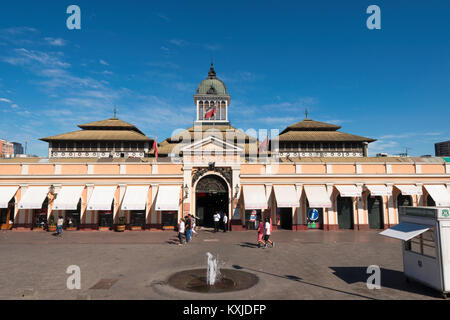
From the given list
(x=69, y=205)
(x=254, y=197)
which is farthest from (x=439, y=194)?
(x=69, y=205)

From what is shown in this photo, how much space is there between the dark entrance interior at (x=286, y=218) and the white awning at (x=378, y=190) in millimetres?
7917

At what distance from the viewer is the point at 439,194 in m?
26.4

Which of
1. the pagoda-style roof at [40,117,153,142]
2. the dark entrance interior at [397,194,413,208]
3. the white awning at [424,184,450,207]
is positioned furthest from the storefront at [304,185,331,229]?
the pagoda-style roof at [40,117,153,142]

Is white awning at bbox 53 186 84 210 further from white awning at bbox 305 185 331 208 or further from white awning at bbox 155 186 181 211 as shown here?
white awning at bbox 305 185 331 208

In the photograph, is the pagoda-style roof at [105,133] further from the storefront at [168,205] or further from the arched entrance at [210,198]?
the arched entrance at [210,198]

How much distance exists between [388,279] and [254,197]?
15.1 meters

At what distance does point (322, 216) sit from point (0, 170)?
1259 inches

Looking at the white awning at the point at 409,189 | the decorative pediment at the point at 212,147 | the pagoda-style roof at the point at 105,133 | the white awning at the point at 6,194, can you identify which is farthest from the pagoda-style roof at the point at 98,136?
the white awning at the point at 409,189

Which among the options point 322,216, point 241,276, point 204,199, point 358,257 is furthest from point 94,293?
point 322,216

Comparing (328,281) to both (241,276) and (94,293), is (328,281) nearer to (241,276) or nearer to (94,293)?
(241,276)

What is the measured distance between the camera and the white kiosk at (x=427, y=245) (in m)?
8.98

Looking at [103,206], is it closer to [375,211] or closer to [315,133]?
[375,211]

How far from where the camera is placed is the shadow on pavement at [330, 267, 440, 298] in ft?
32.3

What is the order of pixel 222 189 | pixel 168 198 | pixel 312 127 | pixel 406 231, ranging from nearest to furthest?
1. pixel 406 231
2. pixel 168 198
3. pixel 222 189
4. pixel 312 127
